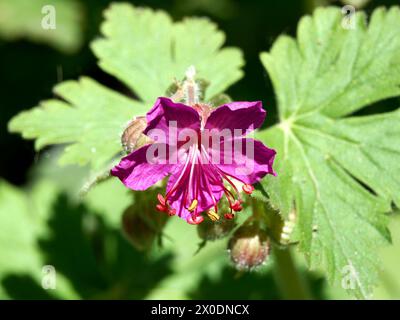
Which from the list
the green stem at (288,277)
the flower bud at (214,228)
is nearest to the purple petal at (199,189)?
the flower bud at (214,228)

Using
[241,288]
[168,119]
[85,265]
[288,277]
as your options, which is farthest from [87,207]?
[168,119]

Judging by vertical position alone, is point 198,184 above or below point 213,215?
above

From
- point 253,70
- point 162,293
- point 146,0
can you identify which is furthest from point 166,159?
point 146,0

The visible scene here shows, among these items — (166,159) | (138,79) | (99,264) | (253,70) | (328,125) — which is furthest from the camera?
(253,70)

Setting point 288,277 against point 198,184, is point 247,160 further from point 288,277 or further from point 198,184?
point 288,277

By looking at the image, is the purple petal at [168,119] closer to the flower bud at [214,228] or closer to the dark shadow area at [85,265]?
the flower bud at [214,228]

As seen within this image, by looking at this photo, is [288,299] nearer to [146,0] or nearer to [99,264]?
[99,264]

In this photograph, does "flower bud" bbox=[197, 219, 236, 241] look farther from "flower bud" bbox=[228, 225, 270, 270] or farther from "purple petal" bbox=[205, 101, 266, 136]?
"purple petal" bbox=[205, 101, 266, 136]
